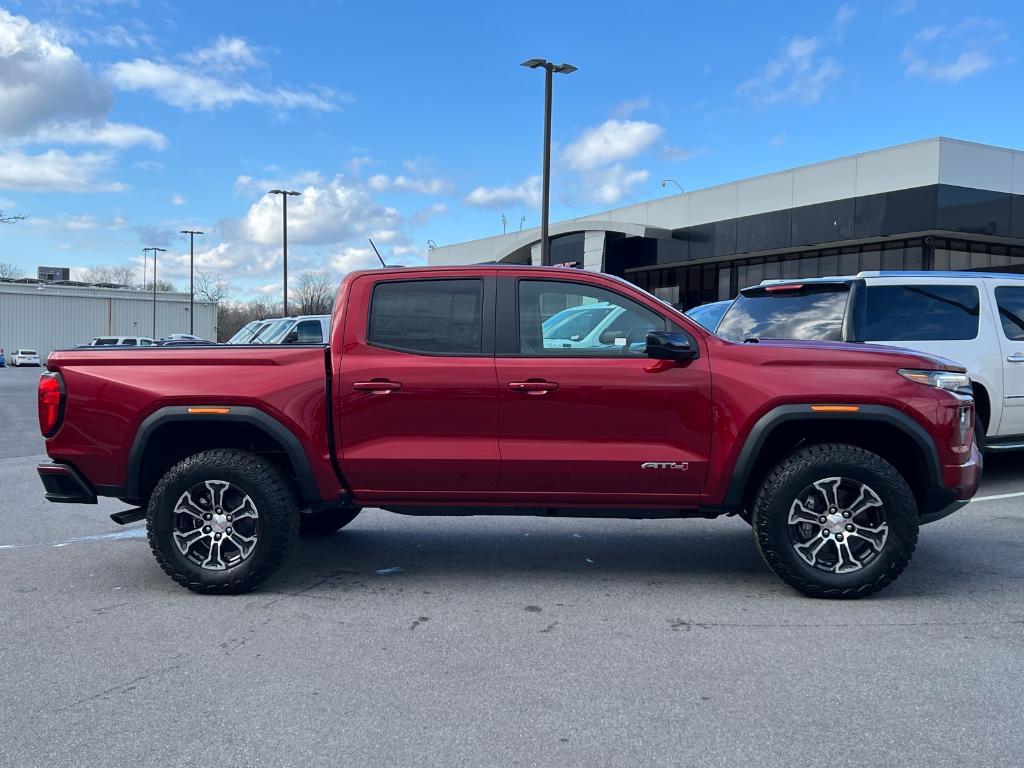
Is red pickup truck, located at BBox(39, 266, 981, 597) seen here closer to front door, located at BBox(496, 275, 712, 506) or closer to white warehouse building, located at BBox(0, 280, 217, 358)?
front door, located at BBox(496, 275, 712, 506)

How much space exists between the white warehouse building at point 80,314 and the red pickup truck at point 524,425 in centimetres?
7995

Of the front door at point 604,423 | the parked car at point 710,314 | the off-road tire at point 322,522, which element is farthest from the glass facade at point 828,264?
the front door at point 604,423

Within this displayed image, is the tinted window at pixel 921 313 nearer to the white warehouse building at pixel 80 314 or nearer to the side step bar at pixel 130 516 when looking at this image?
the side step bar at pixel 130 516

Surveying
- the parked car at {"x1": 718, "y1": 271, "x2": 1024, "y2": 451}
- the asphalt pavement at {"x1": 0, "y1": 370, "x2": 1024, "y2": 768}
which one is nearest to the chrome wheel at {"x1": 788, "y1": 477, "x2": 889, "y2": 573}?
the asphalt pavement at {"x1": 0, "y1": 370, "x2": 1024, "y2": 768}

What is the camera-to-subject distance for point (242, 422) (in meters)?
5.11

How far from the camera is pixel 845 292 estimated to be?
7.82 m

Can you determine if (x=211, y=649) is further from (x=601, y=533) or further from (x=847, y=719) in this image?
(x=601, y=533)

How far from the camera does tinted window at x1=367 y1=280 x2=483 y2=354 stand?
516 cm

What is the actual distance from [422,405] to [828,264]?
22.5 meters

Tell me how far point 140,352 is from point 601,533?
3.59 metres

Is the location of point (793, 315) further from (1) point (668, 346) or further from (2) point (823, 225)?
(2) point (823, 225)

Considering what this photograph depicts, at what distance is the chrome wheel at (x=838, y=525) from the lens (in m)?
4.93

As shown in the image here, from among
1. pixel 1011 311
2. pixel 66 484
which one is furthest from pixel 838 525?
pixel 1011 311

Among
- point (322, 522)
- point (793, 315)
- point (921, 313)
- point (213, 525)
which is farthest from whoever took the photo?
point (921, 313)
